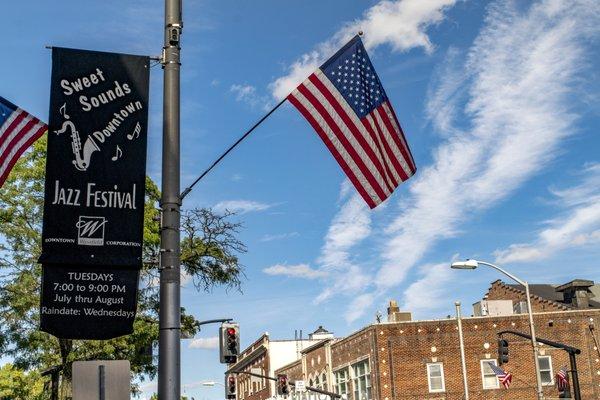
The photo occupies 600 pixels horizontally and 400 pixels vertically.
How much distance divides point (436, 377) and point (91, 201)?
4439 cm

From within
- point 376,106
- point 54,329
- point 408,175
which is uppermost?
point 376,106

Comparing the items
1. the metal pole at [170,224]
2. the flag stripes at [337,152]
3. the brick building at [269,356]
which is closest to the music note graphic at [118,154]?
the metal pole at [170,224]

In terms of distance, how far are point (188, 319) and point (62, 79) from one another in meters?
22.9

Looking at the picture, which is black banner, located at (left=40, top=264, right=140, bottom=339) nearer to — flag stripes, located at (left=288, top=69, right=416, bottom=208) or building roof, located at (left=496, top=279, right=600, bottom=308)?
flag stripes, located at (left=288, top=69, right=416, bottom=208)

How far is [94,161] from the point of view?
7.54 m

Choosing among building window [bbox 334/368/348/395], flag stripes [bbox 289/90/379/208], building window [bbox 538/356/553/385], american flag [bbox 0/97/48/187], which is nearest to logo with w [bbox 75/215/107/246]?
american flag [bbox 0/97/48/187]

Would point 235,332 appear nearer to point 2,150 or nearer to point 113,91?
point 2,150

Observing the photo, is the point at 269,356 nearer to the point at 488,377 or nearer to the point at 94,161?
the point at 488,377

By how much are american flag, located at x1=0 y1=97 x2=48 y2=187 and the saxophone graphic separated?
6.14 feet

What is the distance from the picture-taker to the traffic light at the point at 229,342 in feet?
64.5

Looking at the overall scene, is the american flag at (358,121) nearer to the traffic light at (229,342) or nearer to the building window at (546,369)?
the traffic light at (229,342)

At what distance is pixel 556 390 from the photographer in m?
48.5

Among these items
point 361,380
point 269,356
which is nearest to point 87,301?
point 361,380

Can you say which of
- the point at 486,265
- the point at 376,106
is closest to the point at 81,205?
the point at 376,106
